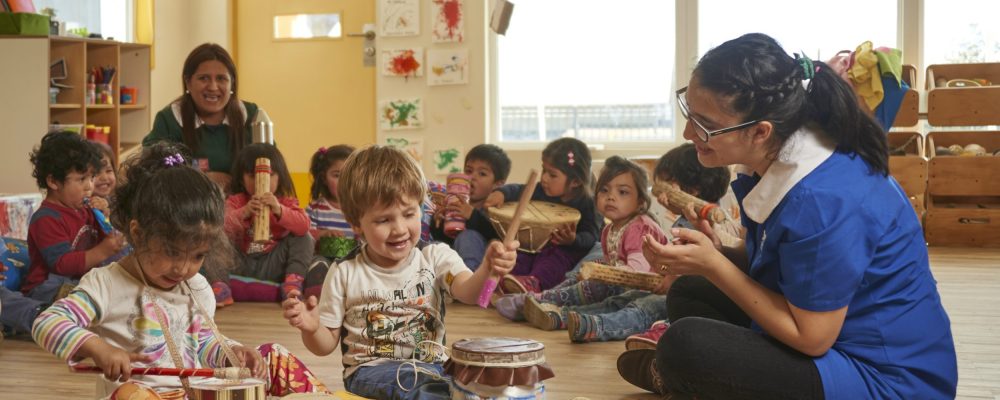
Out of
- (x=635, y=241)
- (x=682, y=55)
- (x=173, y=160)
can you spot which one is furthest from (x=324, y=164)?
(x=682, y=55)

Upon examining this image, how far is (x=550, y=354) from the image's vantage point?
2.87 metres

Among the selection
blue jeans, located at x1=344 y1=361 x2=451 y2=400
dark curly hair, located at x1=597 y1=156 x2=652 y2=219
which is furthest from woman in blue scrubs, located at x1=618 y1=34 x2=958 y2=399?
dark curly hair, located at x1=597 y1=156 x2=652 y2=219

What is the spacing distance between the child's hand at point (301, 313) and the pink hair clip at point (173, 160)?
0.41 m

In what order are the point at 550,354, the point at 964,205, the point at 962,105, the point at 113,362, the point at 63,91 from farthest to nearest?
the point at 964,205 → the point at 962,105 → the point at 63,91 → the point at 550,354 → the point at 113,362

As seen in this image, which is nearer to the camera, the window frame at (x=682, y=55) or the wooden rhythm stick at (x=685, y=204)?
the wooden rhythm stick at (x=685, y=204)

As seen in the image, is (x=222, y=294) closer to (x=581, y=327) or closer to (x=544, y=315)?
(x=544, y=315)

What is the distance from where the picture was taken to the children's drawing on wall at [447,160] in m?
6.88

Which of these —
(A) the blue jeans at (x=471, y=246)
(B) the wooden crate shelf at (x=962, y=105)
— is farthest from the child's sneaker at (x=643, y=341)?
(B) the wooden crate shelf at (x=962, y=105)

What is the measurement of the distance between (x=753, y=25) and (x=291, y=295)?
5445mm

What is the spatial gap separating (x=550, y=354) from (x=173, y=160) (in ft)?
4.09

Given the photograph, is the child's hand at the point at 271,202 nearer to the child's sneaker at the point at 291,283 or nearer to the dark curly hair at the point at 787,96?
the child's sneaker at the point at 291,283

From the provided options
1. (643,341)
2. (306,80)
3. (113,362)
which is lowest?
(643,341)

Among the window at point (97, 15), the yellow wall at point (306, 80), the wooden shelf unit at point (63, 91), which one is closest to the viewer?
the wooden shelf unit at point (63, 91)

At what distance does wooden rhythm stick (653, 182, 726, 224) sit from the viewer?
283 cm
